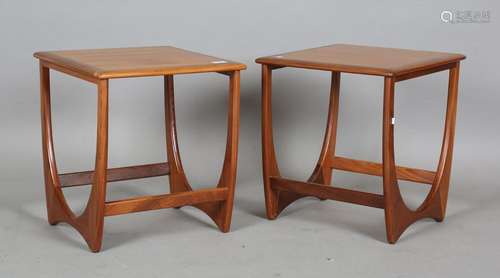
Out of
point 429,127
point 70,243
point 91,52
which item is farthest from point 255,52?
point 70,243

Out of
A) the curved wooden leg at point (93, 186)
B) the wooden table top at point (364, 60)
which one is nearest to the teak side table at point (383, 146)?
the wooden table top at point (364, 60)

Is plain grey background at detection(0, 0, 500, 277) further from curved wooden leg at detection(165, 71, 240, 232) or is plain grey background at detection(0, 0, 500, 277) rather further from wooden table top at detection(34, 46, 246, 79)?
wooden table top at detection(34, 46, 246, 79)

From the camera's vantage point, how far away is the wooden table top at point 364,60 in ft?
10.8

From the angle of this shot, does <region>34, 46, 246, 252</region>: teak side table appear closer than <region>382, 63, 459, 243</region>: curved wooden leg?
Yes

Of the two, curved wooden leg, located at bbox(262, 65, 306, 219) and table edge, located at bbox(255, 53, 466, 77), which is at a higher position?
table edge, located at bbox(255, 53, 466, 77)

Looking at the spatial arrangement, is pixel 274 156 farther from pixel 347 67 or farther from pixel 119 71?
pixel 119 71

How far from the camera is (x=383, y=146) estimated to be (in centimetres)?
332

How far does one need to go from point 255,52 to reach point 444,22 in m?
0.81

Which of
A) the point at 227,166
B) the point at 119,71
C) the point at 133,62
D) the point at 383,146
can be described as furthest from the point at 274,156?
the point at 119,71

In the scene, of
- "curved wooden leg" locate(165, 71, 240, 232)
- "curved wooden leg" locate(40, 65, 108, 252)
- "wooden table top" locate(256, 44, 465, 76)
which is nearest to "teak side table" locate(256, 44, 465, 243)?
"wooden table top" locate(256, 44, 465, 76)

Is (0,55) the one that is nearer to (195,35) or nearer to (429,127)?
(195,35)

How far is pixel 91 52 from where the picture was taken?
3510 mm

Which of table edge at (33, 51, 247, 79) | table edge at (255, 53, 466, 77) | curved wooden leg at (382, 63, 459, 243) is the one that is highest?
table edge at (33, 51, 247, 79)

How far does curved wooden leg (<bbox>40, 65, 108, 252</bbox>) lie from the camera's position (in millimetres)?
3154
